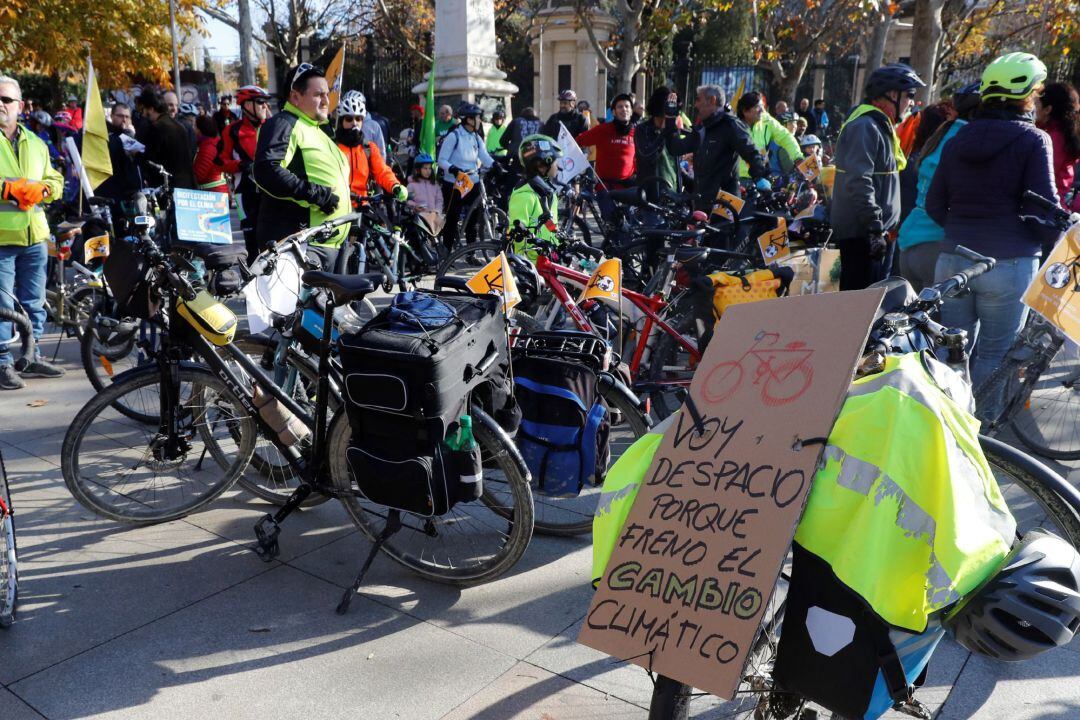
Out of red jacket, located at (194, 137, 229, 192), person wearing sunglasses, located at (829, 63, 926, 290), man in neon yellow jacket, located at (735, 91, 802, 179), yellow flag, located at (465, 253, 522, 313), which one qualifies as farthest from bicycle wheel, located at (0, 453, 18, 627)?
man in neon yellow jacket, located at (735, 91, 802, 179)

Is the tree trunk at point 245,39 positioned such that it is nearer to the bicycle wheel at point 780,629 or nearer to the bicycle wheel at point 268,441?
the bicycle wheel at point 268,441

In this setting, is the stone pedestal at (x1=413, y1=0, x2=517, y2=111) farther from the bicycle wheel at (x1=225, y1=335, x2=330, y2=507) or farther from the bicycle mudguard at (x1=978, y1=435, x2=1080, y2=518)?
the bicycle mudguard at (x1=978, y1=435, x2=1080, y2=518)

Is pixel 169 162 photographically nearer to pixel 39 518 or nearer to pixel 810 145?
pixel 39 518

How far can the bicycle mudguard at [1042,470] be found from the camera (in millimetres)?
2295

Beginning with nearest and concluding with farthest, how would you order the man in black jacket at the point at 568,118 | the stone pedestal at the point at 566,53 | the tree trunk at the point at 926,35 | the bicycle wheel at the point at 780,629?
1. the bicycle wheel at the point at 780,629
2. the tree trunk at the point at 926,35
3. the man in black jacket at the point at 568,118
4. the stone pedestal at the point at 566,53

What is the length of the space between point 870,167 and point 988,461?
312 centimetres

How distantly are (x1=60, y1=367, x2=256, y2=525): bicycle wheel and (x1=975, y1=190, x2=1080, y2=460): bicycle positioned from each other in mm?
3677

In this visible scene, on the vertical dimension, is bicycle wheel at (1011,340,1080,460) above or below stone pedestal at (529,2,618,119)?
below

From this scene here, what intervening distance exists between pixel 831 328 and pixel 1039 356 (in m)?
3.10

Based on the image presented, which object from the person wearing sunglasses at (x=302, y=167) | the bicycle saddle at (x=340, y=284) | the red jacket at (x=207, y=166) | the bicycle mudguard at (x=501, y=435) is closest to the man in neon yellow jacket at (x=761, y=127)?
the person wearing sunglasses at (x=302, y=167)

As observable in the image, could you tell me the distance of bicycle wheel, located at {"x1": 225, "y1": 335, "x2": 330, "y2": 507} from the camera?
3.85 meters

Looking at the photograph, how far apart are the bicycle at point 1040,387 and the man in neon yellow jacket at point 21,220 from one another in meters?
5.86

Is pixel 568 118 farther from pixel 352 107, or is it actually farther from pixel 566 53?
pixel 566 53

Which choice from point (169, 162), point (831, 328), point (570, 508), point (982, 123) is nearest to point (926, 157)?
point (982, 123)
